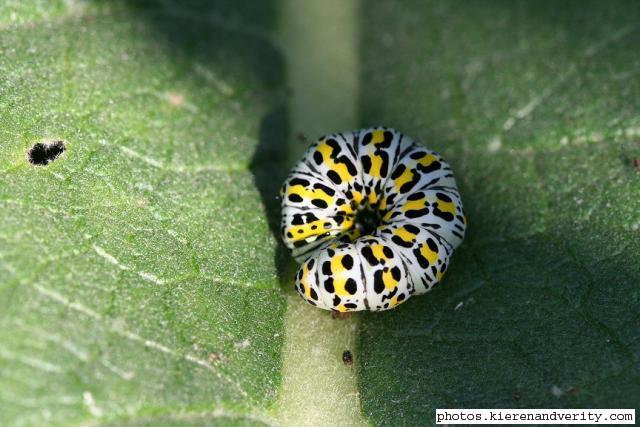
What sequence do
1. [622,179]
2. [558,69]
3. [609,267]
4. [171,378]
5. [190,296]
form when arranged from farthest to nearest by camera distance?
[558,69] < [622,179] < [609,267] < [190,296] < [171,378]

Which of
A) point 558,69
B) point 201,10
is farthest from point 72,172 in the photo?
point 558,69

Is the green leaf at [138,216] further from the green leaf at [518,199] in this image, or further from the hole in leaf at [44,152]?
the green leaf at [518,199]

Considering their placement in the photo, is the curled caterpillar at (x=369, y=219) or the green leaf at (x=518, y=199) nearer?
the green leaf at (x=518, y=199)

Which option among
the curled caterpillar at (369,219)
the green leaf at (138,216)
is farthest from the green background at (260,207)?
the curled caterpillar at (369,219)

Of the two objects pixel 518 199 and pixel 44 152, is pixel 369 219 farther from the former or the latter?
pixel 44 152

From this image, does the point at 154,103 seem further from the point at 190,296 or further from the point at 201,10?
the point at 190,296

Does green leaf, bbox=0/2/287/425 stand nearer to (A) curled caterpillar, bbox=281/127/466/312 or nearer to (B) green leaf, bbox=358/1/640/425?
(A) curled caterpillar, bbox=281/127/466/312
